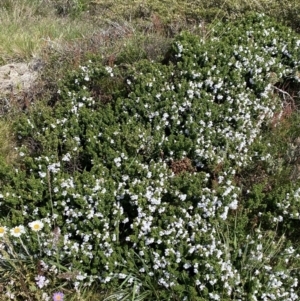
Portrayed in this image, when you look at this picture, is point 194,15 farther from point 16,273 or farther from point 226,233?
point 16,273

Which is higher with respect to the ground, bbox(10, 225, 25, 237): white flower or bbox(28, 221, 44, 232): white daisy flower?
bbox(28, 221, 44, 232): white daisy flower

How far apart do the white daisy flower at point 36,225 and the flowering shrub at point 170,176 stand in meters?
0.01

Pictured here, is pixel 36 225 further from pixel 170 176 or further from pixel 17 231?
pixel 170 176

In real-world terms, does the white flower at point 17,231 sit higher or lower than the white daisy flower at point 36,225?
lower

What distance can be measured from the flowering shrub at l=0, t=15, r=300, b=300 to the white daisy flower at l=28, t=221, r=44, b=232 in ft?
0.04

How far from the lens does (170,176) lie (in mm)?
3713

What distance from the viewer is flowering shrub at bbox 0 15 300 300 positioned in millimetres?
3213

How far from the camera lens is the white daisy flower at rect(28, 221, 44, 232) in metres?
3.26

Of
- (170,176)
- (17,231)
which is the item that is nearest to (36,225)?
(17,231)

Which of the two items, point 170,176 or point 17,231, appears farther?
point 170,176

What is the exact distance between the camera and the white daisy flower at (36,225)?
326 centimetres

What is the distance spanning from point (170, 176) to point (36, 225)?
1.12 meters

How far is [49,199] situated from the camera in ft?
11.7

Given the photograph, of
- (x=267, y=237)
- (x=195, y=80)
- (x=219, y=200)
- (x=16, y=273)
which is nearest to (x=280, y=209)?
(x=267, y=237)
